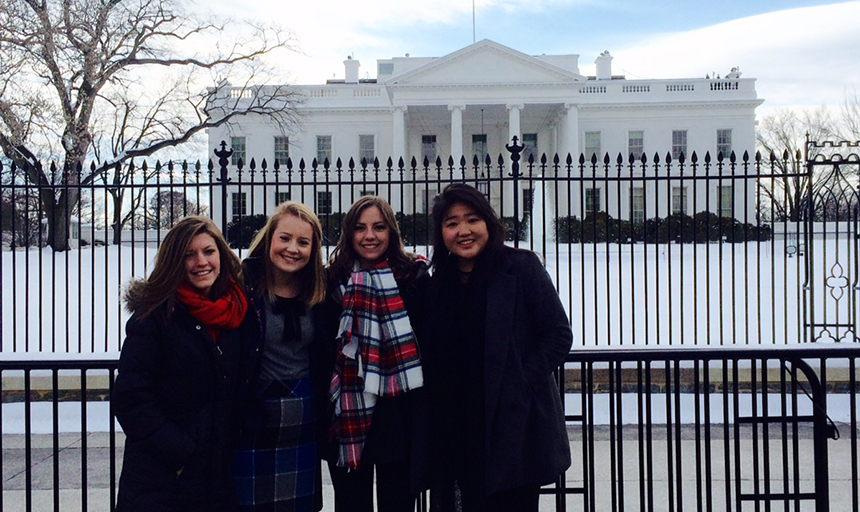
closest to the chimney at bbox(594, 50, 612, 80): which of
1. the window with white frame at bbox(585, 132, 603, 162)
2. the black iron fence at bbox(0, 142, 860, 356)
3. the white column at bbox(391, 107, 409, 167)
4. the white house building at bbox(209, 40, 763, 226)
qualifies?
the white house building at bbox(209, 40, 763, 226)

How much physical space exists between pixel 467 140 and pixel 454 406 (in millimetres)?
40283

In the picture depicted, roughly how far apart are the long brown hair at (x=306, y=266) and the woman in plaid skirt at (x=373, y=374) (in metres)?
0.10

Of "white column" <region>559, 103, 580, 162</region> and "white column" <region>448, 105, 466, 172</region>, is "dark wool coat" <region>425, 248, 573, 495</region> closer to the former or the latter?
"white column" <region>448, 105, 466, 172</region>

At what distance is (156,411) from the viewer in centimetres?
231

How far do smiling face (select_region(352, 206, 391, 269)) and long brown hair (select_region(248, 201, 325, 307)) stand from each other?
0.54ft

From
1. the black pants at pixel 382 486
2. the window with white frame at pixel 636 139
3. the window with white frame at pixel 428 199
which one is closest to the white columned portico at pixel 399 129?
the window with white frame at pixel 428 199

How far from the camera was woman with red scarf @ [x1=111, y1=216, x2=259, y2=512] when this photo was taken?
2.30 m

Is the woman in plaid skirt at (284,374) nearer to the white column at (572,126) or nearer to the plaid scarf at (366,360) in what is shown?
the plaid scarf at (366,360)

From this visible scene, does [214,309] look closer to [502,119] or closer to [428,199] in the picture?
[428,199]

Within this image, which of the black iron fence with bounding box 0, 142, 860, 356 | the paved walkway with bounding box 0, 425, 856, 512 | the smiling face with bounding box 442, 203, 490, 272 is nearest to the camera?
the smiling face with bounding box 442, 203, 490, 272

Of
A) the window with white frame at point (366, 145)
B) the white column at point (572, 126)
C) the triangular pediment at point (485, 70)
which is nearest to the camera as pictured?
the triangular pediment at point (485, 70)

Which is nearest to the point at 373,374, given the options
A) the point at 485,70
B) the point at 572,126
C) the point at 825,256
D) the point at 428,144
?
the point at 825,256

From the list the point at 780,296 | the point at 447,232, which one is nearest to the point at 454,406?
the point at 447,232

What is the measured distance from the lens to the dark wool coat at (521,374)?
2498 mm
